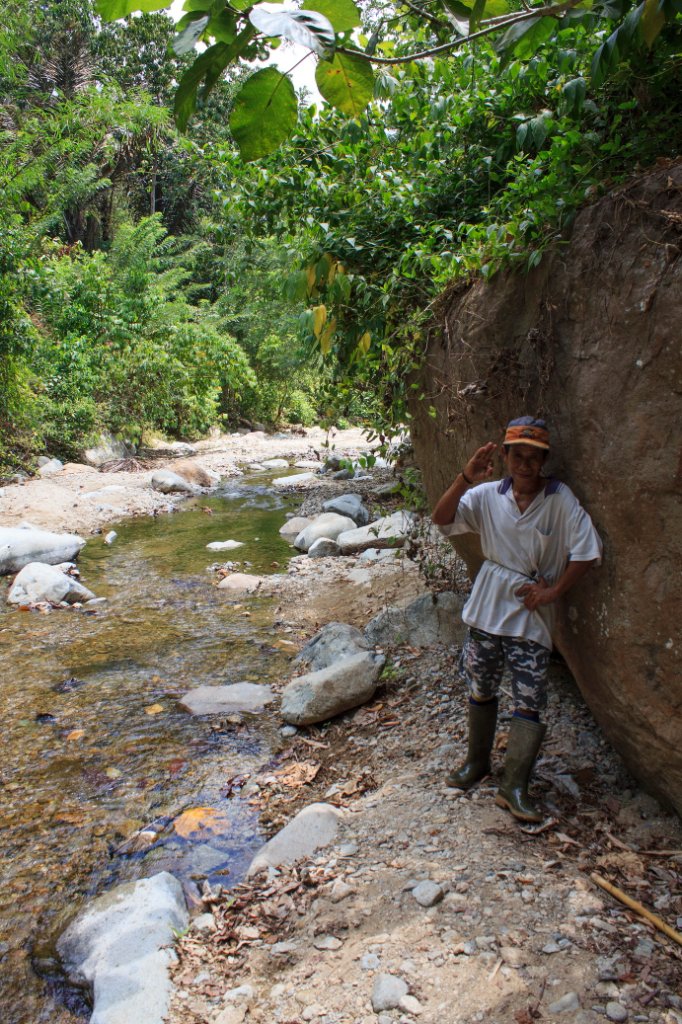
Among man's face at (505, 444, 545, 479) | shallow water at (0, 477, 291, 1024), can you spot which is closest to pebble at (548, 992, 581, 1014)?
shallow water at (0, 477, 291, 1024)

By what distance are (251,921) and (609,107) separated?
3859mm

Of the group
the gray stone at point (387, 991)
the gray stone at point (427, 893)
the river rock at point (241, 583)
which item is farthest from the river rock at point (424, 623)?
the gray stone at point (387, 991)

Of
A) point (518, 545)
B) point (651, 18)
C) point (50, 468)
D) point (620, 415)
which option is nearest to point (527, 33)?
point (651, 18)

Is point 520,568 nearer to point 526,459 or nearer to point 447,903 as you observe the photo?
point 526,459

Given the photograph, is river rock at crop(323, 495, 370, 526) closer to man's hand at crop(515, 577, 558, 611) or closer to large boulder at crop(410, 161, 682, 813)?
large boulder at crop(410, 161, 682, 813)

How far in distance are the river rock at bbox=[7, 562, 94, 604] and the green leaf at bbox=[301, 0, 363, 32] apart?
703cm

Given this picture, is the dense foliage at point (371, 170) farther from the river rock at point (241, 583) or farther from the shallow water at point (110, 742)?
the shallow water at point (110, 742)

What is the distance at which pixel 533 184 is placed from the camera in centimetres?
303

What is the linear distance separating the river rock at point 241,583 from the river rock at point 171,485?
5.85 m

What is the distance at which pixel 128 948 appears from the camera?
2818 mm

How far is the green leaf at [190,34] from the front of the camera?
1026 mm

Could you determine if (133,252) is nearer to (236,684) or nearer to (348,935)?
(236,684)

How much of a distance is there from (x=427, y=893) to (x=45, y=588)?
5.82 meters

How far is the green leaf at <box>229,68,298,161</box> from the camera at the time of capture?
3.64 ft
